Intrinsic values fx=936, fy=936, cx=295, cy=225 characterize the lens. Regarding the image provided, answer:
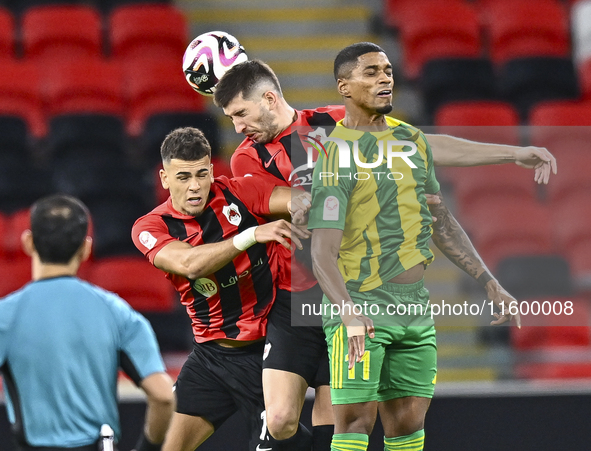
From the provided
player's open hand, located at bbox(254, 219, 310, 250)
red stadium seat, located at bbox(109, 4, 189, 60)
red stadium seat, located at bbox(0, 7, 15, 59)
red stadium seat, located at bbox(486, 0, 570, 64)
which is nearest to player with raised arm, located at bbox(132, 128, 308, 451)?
player's open hand, located at bbox(254, 219, 310, 250)

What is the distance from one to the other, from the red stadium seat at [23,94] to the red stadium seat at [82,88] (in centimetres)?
10

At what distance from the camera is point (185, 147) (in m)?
3.45

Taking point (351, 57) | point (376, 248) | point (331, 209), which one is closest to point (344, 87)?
point (351, 57)

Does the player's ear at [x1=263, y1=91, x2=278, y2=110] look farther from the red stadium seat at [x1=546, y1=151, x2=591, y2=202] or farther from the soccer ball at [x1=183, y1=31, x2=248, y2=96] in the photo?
the red stadium seat at [x1=546, y1=151, x2=591, y2=202]

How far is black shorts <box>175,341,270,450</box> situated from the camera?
3562 millimetres

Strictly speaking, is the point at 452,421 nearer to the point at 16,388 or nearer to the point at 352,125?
the point at 352,125

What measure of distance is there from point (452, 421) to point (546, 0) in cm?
502

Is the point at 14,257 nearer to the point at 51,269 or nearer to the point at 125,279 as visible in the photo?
the point at 125,279

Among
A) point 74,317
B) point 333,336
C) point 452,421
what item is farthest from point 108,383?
point 452,421

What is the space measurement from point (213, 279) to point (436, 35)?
464cm

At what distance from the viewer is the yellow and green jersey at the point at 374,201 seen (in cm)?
321

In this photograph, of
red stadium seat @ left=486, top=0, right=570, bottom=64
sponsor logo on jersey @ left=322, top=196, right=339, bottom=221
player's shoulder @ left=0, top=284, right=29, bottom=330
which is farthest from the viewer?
red stadium seat @ left=486, top=0, right=570, bottom=64

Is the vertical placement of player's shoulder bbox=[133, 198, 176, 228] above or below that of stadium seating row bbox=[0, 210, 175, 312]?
above

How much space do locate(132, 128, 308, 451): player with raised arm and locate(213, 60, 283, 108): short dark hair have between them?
18cm
